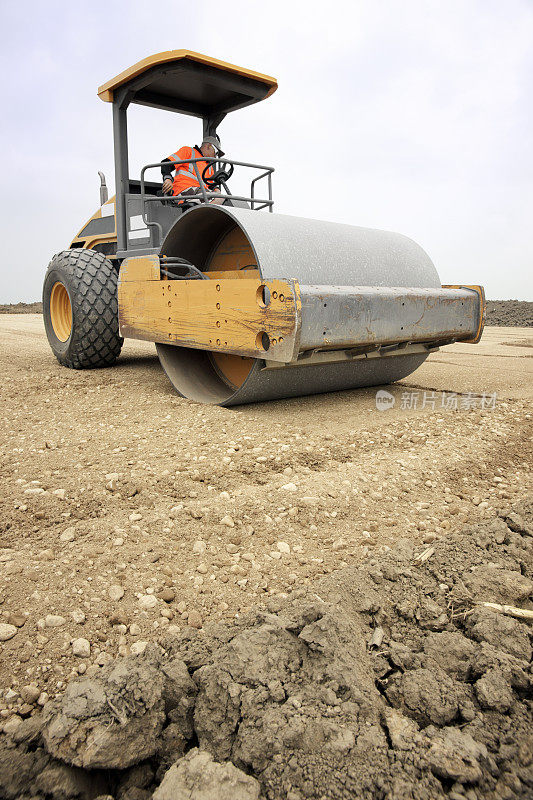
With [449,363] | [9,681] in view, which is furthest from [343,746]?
[449,363]

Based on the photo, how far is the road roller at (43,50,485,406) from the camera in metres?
3.52

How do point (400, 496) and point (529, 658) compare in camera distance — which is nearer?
point (529, 658)

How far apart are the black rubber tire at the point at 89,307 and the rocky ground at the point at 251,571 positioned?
146 cm

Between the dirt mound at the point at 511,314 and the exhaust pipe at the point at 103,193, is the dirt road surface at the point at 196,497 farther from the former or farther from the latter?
the dirt mound at the point at 511,314

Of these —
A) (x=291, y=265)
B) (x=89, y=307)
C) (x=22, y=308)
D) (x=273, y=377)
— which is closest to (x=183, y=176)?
(x=89, y=307)

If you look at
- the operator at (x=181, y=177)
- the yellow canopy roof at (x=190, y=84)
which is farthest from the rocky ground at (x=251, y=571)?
the yellow canopy roof at (x=190, y=84)

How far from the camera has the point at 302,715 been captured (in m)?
1.41

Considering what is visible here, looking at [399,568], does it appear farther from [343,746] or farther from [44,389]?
[44,389]

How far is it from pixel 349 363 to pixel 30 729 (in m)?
3.22

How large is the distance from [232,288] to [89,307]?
7.07ft

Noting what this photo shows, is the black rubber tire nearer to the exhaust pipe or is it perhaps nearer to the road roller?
the road roller

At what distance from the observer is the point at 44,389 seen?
184 inches

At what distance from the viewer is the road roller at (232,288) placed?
3.52 meters

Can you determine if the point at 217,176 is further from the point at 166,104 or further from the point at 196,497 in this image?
the point at 196,497
